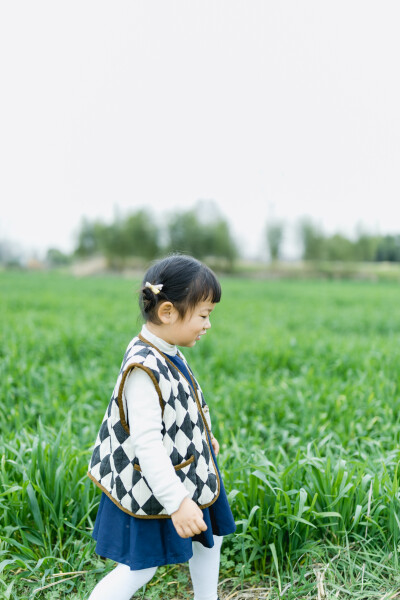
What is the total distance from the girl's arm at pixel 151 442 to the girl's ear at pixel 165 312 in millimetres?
175

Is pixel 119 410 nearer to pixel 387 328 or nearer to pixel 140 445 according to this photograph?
pixel 140 445

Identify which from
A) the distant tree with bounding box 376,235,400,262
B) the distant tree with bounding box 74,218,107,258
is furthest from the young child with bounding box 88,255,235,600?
the distant tree with bounding box 376,235,400,262

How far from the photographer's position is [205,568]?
62.7 inches

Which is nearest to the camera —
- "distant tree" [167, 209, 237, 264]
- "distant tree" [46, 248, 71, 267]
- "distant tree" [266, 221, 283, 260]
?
"distant tree" [266, 221, 283, 260]

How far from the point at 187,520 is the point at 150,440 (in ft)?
0.72

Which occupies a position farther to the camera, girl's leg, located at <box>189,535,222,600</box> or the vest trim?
girl's leg, located at <box>189,535,222,600</box>

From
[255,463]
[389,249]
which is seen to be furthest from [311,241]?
[255,463]

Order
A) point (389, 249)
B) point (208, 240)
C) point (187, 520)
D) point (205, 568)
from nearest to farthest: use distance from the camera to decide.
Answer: point (187, 520) → point (205, 568) → point (208, 240) → point (389, 249)

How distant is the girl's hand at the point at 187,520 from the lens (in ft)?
4.15

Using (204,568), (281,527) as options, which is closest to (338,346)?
(281,527)

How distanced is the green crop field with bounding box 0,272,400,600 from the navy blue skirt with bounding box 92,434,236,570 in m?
0.53

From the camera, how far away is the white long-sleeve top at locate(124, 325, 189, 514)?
50.4 inches

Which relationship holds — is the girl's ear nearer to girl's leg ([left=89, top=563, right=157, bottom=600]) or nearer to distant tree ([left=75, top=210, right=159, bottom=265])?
girl's leg ([left=89, top=563, right=157, bottom=600])

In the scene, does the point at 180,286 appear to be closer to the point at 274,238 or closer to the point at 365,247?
the point at 274,238
